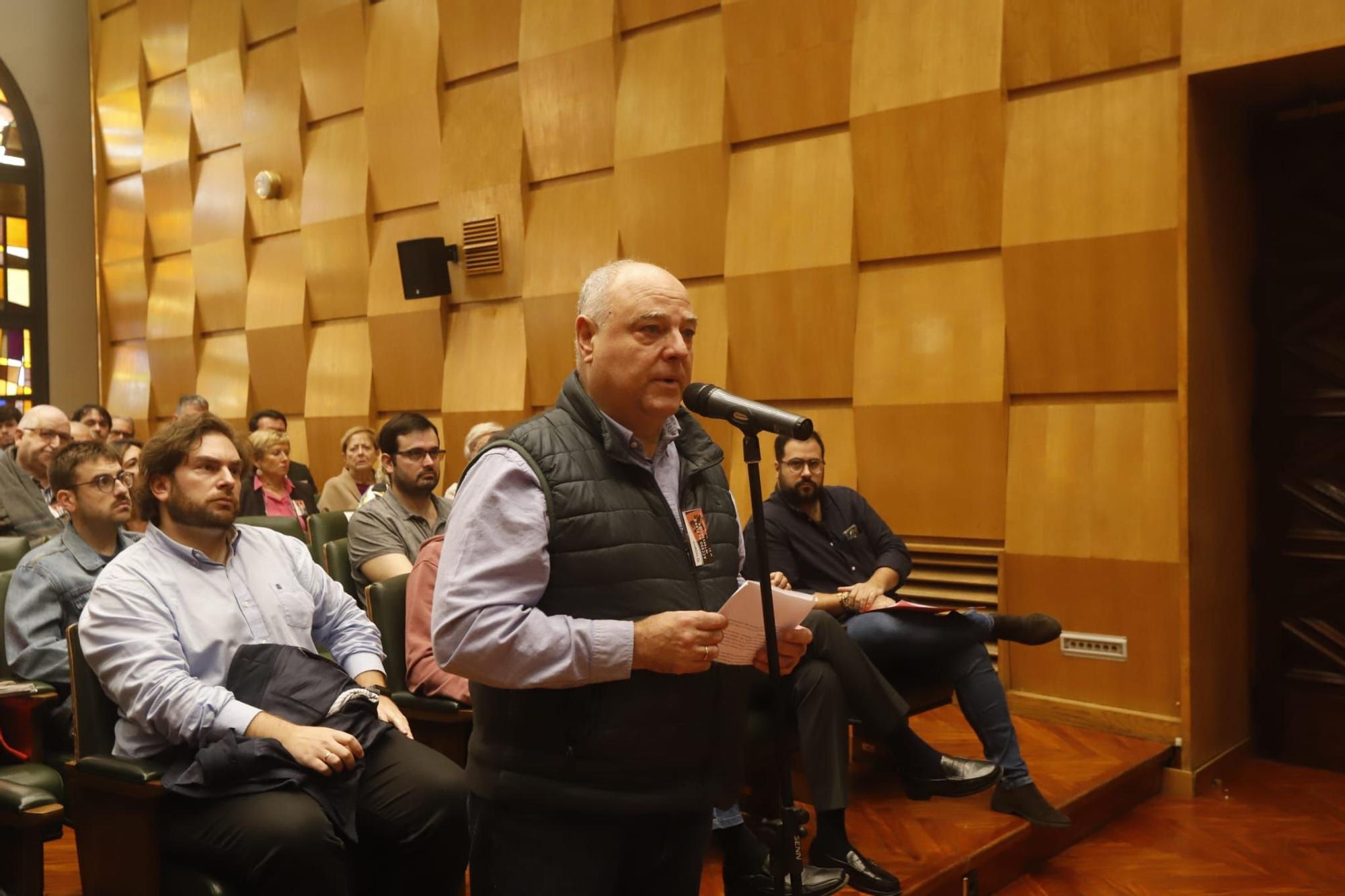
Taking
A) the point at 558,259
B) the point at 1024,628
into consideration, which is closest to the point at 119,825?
the point at 1024,628

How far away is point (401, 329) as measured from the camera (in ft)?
18.3

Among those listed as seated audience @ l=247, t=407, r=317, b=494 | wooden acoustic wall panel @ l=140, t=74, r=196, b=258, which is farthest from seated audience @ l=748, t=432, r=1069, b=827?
wooden acoustic wall panel @ l=140, t=74, r=196, b=258

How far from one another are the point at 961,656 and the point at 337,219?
4231 millimetres

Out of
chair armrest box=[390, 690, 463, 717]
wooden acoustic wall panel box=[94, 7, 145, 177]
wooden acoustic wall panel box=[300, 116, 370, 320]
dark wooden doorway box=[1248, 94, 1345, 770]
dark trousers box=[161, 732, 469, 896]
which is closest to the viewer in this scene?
dark trousers box=[161, 732, 469, 896]

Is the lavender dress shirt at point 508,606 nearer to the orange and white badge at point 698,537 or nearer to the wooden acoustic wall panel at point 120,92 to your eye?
the orange and white badge at point 698,537

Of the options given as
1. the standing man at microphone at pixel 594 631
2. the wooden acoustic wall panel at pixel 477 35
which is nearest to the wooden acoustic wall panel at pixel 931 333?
the wooden acoustic wall panel at pixel 477 35

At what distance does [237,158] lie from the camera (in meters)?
6.55

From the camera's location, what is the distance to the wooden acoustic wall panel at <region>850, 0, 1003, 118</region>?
364 cm

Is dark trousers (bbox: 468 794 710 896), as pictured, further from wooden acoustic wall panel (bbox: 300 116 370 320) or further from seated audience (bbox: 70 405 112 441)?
seated audience (bbox: 70 405 112 441)

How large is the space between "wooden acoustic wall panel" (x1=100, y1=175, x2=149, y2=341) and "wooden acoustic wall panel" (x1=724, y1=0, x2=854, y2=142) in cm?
471

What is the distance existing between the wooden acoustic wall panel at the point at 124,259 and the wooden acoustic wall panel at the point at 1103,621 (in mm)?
5951

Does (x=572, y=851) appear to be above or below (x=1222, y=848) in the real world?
above

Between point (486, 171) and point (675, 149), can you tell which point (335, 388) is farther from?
point (675, 149)

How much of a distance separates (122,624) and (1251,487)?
3.32 m
